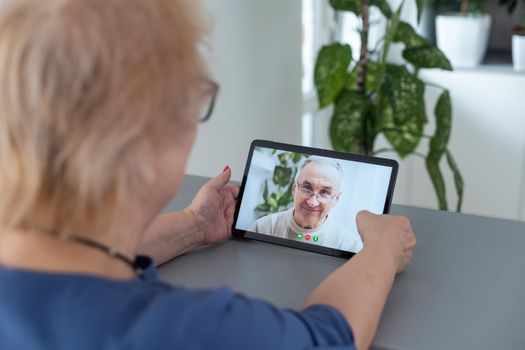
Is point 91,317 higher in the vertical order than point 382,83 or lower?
lower

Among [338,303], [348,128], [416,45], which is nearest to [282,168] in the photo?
[338,303]

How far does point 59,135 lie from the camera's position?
1.87 ft

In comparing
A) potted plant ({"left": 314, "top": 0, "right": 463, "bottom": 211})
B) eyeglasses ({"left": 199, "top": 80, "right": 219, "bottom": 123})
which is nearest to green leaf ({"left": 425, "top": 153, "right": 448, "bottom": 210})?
potted plant ({"left": 314, "top": 0, "right": 463, "bottom": 211})

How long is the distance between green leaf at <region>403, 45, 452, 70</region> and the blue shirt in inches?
60.1

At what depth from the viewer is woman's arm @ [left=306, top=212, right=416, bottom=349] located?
0.76 metres

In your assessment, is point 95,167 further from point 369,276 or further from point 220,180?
point 220,180

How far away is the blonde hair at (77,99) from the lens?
0.56m

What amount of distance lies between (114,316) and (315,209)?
1.60 ft

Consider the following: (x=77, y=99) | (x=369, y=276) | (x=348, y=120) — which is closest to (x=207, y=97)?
(x=77, y=99)

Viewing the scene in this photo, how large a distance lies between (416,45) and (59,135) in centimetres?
167

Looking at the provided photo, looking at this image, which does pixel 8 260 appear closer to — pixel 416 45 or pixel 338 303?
pixel 338 303

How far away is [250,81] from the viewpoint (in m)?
2.09

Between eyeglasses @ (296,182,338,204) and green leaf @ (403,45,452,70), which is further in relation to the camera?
green leaf @ (403,45,452,70)

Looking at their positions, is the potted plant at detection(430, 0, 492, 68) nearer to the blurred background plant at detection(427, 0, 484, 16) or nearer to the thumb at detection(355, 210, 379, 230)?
the blurred background plant at detection(427, 0, 484, 16)
